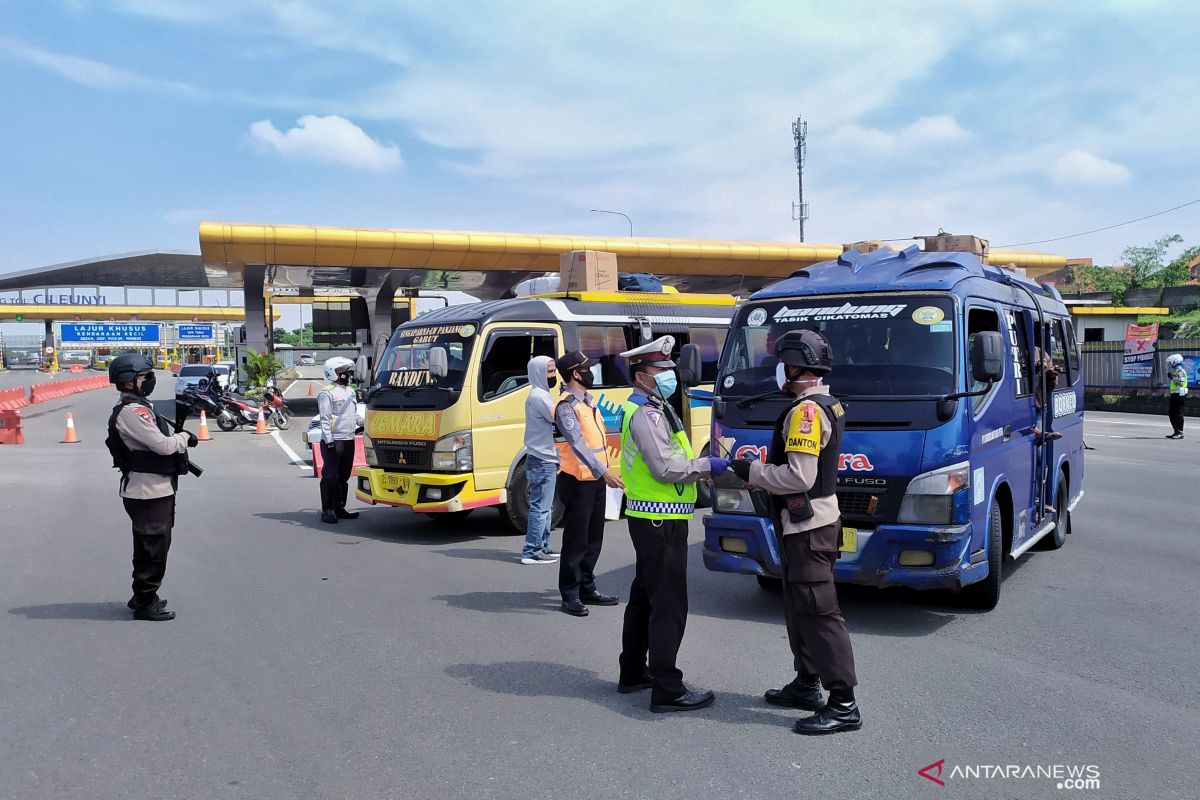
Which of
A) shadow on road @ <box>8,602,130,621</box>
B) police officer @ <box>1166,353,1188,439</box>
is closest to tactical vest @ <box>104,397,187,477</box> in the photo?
shadow on road @ <box>8,602,130,621</box>

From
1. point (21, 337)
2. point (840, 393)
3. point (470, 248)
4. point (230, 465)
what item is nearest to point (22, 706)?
point (840, 393)

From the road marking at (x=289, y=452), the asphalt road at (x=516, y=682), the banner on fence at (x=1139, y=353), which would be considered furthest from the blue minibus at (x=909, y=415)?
the banner on fence at (x=1139, y=353)

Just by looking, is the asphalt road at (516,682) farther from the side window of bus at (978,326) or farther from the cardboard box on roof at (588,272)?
the cardboard box on roof at (588,272)

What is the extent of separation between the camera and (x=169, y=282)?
60500mm

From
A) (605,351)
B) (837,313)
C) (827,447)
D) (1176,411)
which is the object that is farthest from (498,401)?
(1176,411)

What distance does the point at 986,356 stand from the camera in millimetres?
6043

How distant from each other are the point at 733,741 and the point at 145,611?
4.26 m

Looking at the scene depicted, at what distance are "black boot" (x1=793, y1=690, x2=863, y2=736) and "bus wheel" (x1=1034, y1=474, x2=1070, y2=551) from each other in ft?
16.3

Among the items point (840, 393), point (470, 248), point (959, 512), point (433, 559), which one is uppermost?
point (470, 248)

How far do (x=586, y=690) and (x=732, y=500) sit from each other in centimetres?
190

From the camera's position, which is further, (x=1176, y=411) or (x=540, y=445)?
(x=1176, y=411)

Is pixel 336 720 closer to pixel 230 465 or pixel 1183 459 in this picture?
pixel 230 465

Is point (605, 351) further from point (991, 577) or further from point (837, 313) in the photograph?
point (991, 577)

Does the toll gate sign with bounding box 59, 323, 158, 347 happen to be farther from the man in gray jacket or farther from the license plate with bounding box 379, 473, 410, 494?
the man in gray jacket
